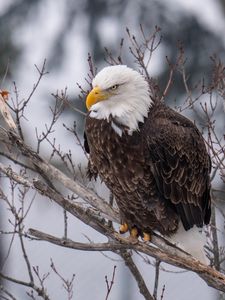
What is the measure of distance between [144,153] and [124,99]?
0.36 metres

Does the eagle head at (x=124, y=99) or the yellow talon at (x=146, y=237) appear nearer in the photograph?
the eagle head at (x=124, y=99)

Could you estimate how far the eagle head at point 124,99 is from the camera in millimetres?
5406

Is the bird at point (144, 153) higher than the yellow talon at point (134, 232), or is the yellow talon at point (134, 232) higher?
the bird at point (144, 153)

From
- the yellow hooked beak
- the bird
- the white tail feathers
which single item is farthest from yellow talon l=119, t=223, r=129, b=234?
the yellow hooked beak

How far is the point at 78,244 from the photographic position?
16.7 ft

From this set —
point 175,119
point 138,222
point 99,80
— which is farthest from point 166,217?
point 99,80

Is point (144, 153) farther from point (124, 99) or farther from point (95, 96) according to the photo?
point (95, 96)

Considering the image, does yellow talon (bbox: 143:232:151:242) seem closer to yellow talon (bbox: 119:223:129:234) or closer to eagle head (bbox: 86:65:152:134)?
yellow talon (bbox: 119:223:129:234)

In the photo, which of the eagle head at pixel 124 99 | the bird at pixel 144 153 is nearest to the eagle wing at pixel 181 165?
the bird at pixel 144 153

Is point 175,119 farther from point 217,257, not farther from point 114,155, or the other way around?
point 217,257

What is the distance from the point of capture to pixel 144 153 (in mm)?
5449

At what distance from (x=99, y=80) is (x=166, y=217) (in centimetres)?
100

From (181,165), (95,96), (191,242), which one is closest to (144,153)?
(181,165)

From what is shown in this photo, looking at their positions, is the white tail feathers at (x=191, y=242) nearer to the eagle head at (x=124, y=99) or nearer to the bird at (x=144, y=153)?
the bird at (x=144, y=153)
